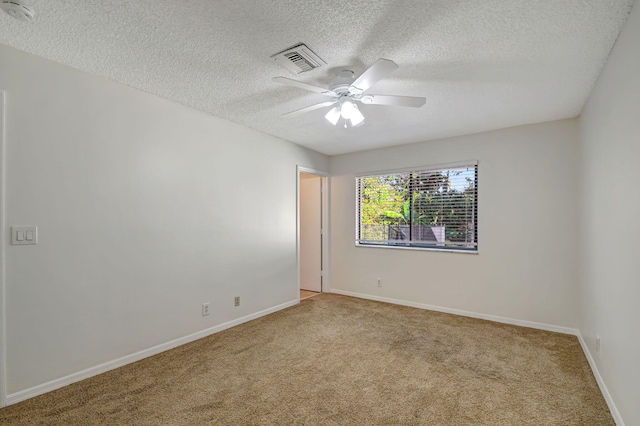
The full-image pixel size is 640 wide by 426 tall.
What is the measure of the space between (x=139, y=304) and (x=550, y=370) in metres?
3.60

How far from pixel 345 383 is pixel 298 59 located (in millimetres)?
2434

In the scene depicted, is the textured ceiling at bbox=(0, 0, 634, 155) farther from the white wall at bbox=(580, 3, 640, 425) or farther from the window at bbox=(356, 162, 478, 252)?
the window at bbox=(356, 162, 478, 252)

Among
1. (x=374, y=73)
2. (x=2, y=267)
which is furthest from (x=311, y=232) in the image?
(x=2, y=267)

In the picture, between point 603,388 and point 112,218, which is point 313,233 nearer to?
point 112,218

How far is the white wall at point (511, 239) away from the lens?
3.48 m

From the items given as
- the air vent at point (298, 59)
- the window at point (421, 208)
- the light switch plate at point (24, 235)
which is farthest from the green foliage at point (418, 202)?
the light switch plate at point (24, 235)

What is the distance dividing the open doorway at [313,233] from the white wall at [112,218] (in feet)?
5.53

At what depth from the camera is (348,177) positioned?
17.1ft

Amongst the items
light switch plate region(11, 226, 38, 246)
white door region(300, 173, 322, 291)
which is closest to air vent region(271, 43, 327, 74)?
light switch plate region(11, 226, 38, 246)

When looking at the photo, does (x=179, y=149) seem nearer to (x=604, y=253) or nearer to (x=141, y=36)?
(x=141, y=36)

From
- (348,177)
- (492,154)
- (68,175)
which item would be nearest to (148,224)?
(68,175)

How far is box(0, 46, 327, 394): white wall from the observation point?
7.14ft

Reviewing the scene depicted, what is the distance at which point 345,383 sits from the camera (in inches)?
95.0

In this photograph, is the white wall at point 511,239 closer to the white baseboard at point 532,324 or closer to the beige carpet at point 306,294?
the white baseboard at point 532,324
